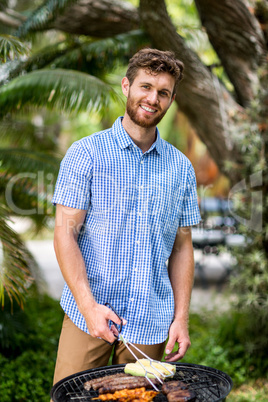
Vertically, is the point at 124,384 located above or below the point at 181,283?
below

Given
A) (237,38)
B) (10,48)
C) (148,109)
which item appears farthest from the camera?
(237,38)

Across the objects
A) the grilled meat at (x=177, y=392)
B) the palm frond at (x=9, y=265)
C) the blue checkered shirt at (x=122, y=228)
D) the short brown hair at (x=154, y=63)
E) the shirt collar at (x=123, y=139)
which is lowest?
the palm frond at (x=9, y=265)

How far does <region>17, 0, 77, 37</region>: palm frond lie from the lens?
4723 millimetres

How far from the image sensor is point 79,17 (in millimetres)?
5562

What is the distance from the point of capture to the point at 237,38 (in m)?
4.94

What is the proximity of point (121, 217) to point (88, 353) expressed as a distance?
701mm

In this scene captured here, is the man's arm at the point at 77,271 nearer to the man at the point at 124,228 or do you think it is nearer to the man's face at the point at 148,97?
the man at the point at 124,228

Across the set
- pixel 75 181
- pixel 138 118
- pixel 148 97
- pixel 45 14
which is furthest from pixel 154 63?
pixel 45 14

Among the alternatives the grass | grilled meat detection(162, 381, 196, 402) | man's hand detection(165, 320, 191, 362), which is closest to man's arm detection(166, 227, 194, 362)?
man's hand detection(165, 320, 191, 362)

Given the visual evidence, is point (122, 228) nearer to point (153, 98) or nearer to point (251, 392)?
point (153, 98)

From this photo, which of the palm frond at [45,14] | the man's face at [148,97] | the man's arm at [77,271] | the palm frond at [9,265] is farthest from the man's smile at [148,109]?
the palm frond at [45,14]

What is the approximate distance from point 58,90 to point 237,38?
2.05 m

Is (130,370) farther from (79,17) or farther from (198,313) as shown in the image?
(198,313)

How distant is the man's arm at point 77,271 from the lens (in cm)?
214
